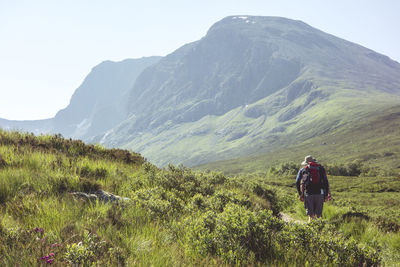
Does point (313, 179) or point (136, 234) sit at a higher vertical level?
point (136, 234)

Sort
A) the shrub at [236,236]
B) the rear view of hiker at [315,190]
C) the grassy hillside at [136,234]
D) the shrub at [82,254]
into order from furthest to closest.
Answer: the rear view of hiker at [315,190] < the shrub at [236,236] < the grassy hillside at [136,234] < the shrub at [82,254]

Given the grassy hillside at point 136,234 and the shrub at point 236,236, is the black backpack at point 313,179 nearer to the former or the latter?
the grassy hillside at point 136,234

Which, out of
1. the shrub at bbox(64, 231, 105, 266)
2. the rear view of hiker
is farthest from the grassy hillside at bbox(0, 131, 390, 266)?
the rear view of hiker

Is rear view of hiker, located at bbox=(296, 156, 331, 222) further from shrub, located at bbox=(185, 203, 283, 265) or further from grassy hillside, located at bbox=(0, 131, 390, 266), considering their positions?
shrub, located at bbox=(185, 203, 283, 265)

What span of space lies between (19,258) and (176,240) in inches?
90.2

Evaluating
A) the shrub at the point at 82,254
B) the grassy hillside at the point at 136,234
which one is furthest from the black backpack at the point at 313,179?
the shrub at the point at 82,254

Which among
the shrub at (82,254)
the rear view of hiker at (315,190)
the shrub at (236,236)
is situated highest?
the shrub at (82,254)

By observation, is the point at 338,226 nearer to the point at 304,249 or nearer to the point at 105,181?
the point at 304,249

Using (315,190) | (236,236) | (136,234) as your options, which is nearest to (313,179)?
(315,190)

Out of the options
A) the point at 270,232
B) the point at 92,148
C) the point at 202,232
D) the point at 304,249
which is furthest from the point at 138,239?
the point at 92,148

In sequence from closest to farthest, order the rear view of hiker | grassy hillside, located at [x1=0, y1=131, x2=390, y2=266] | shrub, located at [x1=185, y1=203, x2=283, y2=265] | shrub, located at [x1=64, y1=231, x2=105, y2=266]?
1. shrub, located at [x1=64, y1=231, x2=105, y2=266]
2. grassy hillside, located at [x1=0, y1=131, x2=390, y2=266]
3. shrub, located at [x1=185, y1=203, x2=283, y2=265]
4. the rear view of hiker

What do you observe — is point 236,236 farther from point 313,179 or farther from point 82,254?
point 313,179

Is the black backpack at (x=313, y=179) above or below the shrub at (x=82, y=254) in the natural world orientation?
below

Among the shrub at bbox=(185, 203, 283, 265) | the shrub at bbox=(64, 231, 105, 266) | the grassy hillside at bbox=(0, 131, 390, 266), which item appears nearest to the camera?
the shrub at bbox=(64, 231, 105, 266)
